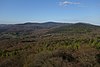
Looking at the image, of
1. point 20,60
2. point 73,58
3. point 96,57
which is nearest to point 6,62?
point 20,60

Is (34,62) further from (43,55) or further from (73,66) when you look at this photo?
(73,66)

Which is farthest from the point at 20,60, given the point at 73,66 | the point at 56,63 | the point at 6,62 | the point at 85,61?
the point at 85,61

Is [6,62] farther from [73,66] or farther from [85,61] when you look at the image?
[85,61]

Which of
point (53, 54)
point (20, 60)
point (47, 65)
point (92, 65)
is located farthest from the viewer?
point (53, 54)

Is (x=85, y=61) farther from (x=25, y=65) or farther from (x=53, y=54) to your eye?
(x=25, y=65)

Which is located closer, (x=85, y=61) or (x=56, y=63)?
(x=56, y=63)

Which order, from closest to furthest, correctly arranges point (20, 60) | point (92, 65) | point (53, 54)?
point (92, 65) → point (20, 60) → point (53, 54)

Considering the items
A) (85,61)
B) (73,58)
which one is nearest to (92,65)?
(85,61)

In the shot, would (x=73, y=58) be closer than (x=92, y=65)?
No
